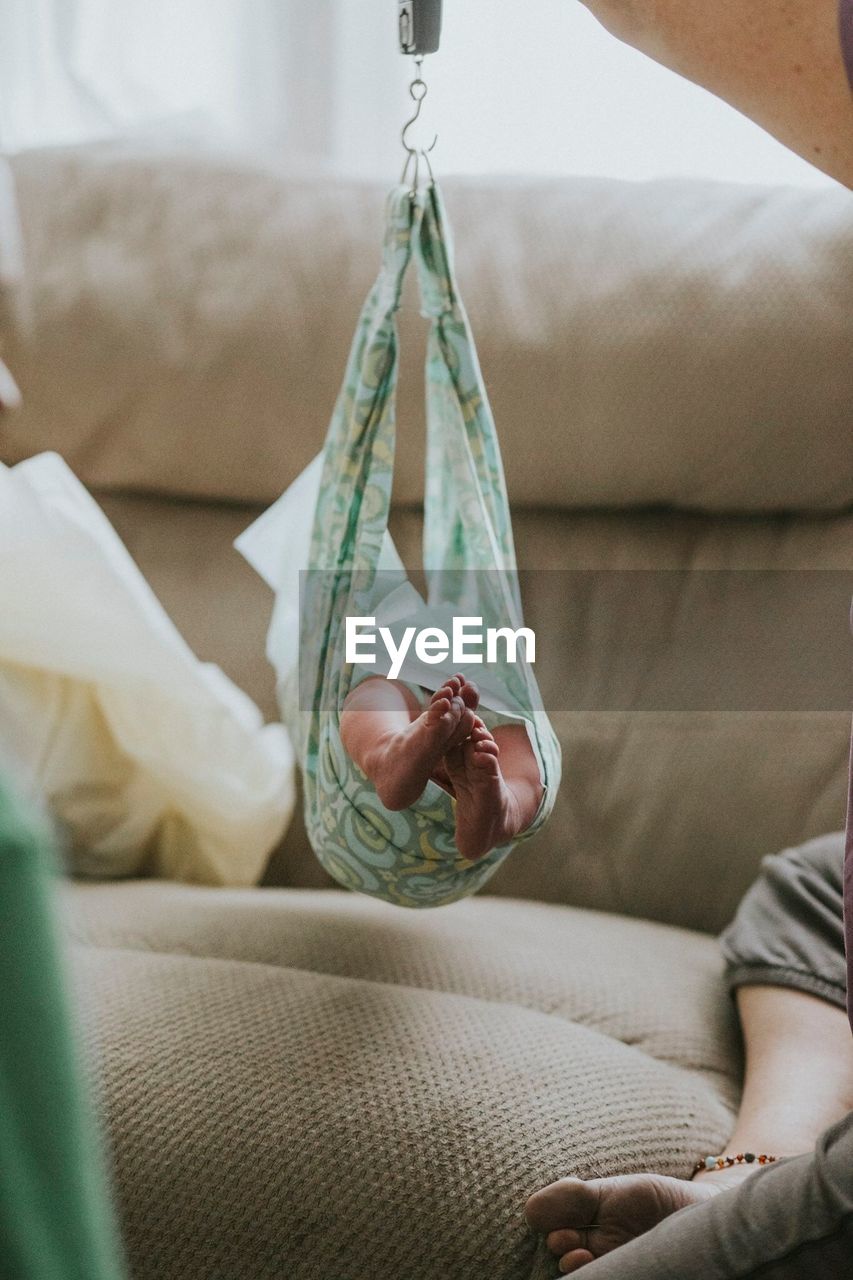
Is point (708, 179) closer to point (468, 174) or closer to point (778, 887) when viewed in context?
point (468, 174)

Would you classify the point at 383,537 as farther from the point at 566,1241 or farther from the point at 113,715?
the point at 566,1241

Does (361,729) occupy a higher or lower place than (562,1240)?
higher

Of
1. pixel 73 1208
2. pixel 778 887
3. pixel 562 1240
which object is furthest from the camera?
pixel 778 887

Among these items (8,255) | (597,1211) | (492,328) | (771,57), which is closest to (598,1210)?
(597,1211)

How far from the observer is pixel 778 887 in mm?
985

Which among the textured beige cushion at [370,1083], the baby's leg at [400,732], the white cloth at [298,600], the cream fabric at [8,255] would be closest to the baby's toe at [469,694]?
the baby's leg at [400,732]

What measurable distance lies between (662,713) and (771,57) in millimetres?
671

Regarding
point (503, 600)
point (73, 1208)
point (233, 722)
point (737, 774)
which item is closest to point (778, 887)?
point (737, 774)

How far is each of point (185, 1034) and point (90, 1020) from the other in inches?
2.7

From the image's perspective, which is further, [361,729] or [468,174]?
[468,174]

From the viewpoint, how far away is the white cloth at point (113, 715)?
3.45 ft

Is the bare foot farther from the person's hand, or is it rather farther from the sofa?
the sofa

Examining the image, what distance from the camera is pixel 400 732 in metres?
0.72
